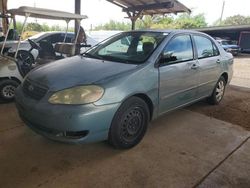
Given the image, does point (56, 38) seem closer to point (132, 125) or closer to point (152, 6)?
point (152, 6)

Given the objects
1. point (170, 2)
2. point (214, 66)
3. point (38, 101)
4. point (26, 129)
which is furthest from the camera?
point (170, 2)

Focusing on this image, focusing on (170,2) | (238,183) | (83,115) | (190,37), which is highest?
(170,2)

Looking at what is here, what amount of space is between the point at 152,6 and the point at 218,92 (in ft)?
17.4

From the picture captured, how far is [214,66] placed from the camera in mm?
4355

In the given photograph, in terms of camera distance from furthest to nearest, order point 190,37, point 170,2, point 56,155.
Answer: point 170,2 → point 190,37 → point 56,155

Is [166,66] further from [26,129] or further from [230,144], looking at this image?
[26,129]

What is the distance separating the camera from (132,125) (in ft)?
9.87

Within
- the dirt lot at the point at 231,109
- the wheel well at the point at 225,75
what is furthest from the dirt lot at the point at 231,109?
the wheel well at the point at 225,75

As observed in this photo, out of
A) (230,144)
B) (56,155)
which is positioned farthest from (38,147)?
(230,144)

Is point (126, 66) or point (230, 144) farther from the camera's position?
point (230, 144)

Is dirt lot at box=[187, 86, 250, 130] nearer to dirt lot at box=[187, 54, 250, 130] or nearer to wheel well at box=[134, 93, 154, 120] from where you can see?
dirt lot at box=[187, 54, 250, 130]

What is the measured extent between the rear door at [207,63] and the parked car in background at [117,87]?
0.06ft

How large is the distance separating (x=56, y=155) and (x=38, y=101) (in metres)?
0.69

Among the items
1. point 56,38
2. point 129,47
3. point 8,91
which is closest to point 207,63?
point 129,47
